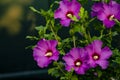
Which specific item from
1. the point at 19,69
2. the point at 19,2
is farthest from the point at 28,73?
the point at 19,2

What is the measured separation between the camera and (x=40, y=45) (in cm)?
186

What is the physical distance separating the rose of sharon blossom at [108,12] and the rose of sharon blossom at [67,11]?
0.11 metres

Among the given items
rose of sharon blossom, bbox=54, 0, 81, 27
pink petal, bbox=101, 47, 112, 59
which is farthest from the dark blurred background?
A: pink petal, bbox=101, 47, 112, 59

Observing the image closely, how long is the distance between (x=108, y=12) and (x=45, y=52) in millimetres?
368

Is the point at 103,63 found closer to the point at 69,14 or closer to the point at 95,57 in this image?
the point at 95,57

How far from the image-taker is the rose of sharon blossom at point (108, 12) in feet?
6.10

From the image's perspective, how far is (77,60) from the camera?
1.82 metres

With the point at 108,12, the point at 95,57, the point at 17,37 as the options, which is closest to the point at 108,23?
the point at 108,12

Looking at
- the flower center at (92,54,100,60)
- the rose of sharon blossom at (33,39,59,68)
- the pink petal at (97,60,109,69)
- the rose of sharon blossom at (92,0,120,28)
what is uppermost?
the rose of sharon blossom at (92,0,120,28)

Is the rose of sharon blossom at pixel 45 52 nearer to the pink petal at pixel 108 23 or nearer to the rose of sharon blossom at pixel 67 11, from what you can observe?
the rose of sharon blossom at pixel 67 11

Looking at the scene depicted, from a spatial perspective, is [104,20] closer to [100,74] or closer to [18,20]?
[100,74]

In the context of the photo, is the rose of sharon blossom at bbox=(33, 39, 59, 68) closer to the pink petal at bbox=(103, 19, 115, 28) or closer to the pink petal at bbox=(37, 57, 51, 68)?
the pink petal at bbox=(37, 57, 51, 68)

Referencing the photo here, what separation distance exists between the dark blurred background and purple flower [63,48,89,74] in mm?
1074

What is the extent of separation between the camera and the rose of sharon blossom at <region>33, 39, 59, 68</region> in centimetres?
183
